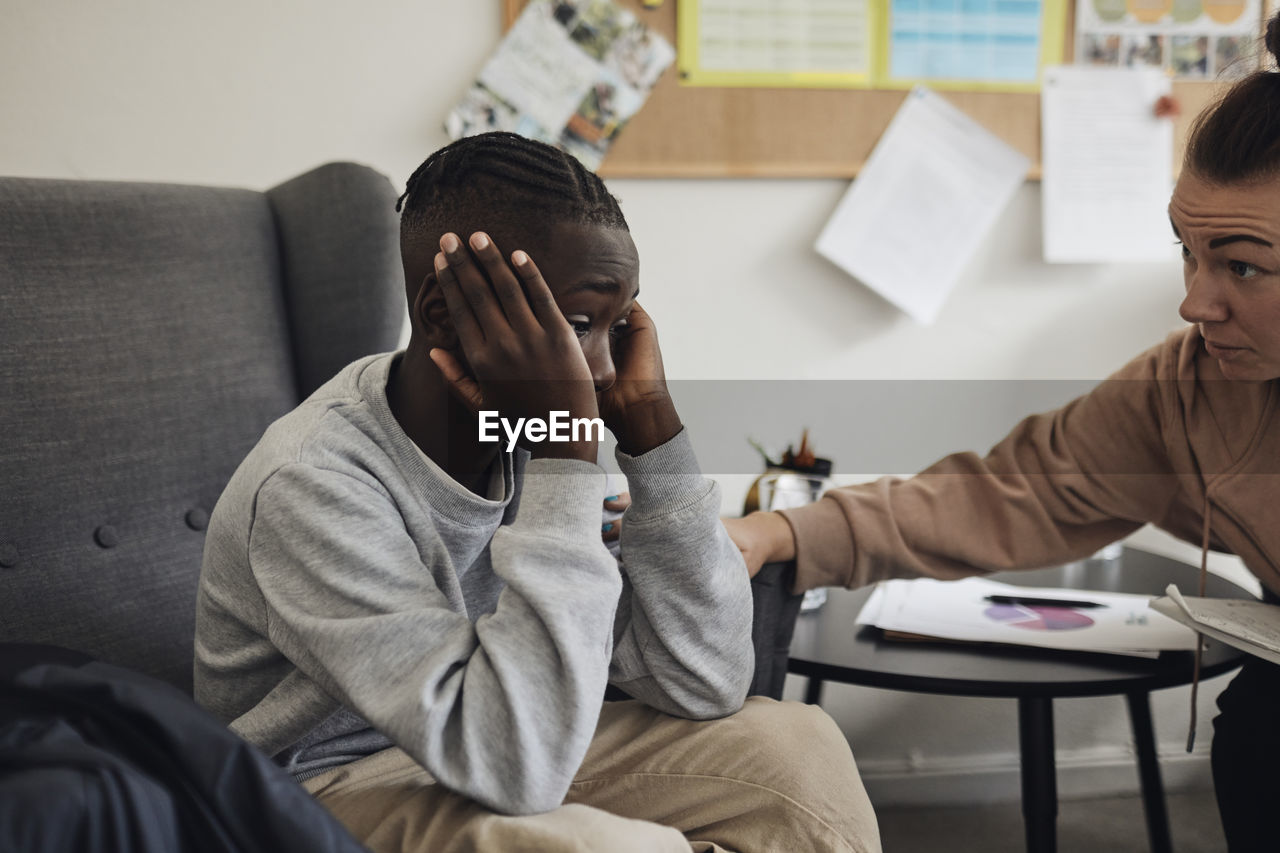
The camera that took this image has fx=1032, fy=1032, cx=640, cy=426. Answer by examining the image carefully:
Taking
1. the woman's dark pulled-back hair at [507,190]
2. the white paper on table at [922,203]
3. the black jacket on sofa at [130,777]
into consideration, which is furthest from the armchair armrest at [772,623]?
the white paper on table at [922,203]

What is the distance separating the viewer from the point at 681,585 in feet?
2.75

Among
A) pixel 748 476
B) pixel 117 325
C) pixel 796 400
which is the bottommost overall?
pixel 748 476

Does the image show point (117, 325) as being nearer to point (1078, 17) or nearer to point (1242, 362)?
point (1242, 362)

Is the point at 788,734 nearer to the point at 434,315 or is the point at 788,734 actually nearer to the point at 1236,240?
the point at 434,315

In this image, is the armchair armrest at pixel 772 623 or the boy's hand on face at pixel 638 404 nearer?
the boy's hand on face at pixel 638 404

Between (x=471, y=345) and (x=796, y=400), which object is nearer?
(x=471, y=345)

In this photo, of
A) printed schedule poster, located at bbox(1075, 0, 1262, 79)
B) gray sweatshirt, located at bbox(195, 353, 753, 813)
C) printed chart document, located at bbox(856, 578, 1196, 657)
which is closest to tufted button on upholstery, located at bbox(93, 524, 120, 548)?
gray sweatshirt, located at bbox(195, 353, 753, 813)

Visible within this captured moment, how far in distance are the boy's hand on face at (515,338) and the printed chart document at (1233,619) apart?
2.07 ft

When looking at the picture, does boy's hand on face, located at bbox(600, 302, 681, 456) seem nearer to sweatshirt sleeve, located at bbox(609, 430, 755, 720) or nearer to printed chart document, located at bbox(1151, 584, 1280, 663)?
sweatshirt sleeve, located at bbox(609, 430, 755, 720)

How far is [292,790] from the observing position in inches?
21.1

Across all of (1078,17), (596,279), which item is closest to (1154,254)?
(1078,17)

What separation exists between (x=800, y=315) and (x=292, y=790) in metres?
1.22

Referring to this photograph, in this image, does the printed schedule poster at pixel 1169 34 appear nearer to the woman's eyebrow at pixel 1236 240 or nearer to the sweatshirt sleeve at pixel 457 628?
the woman's eyebrow at pixel 1236 240

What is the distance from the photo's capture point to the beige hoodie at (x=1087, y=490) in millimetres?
1041
